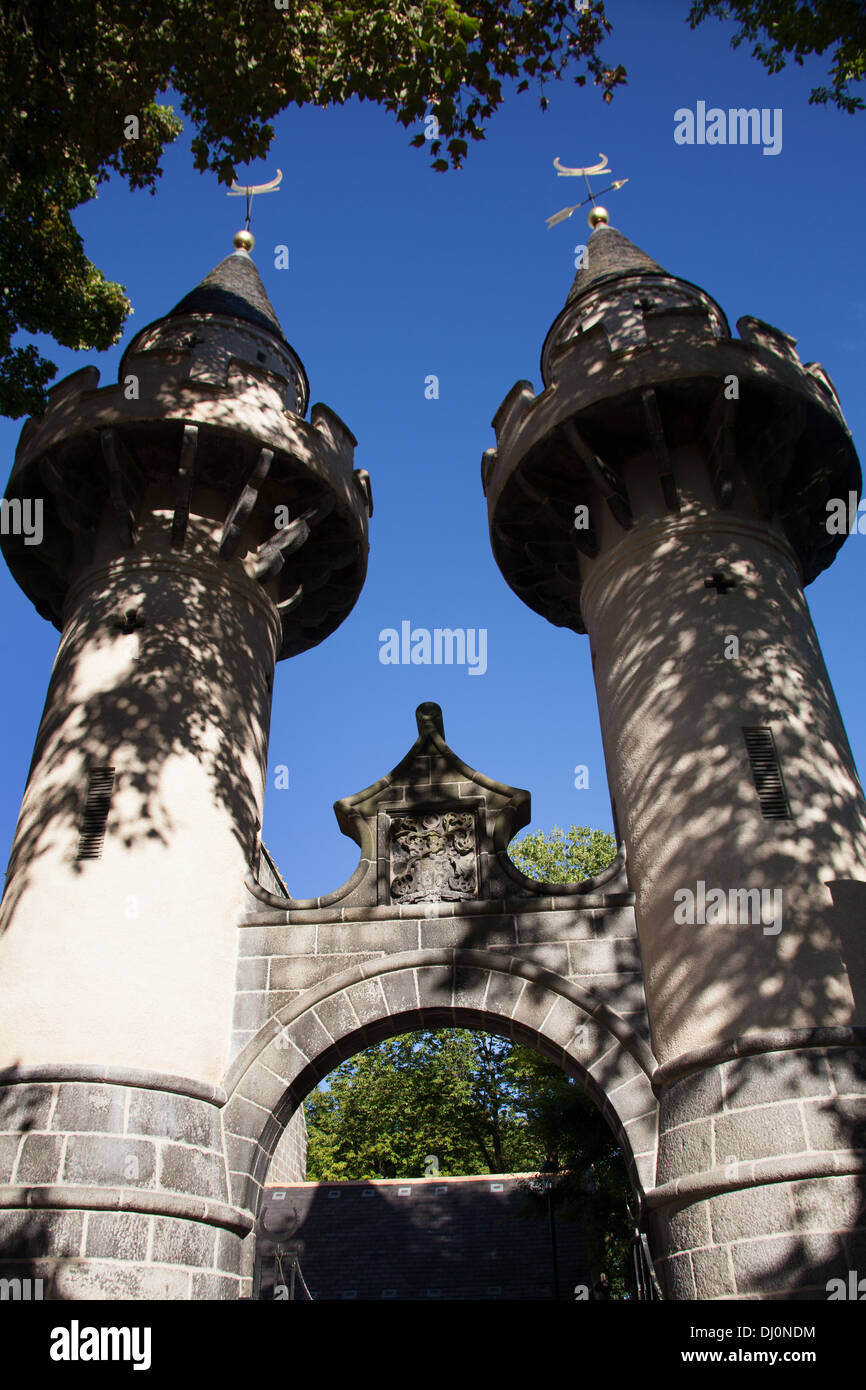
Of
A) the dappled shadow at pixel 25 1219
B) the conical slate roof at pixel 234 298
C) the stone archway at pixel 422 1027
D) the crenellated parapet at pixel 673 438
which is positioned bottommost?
the dappled shadow at pixel 25 1219

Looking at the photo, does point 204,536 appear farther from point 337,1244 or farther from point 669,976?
point 337,1244

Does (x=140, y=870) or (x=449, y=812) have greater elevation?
(x=449, y=812)

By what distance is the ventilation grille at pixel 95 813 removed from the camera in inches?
354

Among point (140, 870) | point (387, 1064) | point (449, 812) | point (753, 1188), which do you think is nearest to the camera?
point (753, 1188)

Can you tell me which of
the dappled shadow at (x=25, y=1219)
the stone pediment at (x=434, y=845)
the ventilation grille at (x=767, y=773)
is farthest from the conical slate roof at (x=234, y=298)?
the dappled shadow at (x=25, y=1219)

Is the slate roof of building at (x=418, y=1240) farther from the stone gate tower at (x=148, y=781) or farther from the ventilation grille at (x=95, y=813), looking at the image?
the ventilation grille at (x=95, y=813)

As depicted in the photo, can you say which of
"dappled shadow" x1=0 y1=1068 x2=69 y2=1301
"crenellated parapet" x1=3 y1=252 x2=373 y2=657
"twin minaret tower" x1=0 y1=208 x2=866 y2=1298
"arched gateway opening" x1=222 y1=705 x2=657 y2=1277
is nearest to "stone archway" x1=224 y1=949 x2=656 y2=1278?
"arched gateway opening" x1=222 y1=705 x2=657 y2=1277

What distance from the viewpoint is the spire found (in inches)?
586

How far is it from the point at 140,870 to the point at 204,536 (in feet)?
13.9

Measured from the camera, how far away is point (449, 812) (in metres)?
9.93

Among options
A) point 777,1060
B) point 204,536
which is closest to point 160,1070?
point 777,1060

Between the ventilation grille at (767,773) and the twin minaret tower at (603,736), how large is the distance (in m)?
0.04

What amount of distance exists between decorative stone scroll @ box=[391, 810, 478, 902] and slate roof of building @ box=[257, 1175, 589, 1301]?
8708 millimetres
